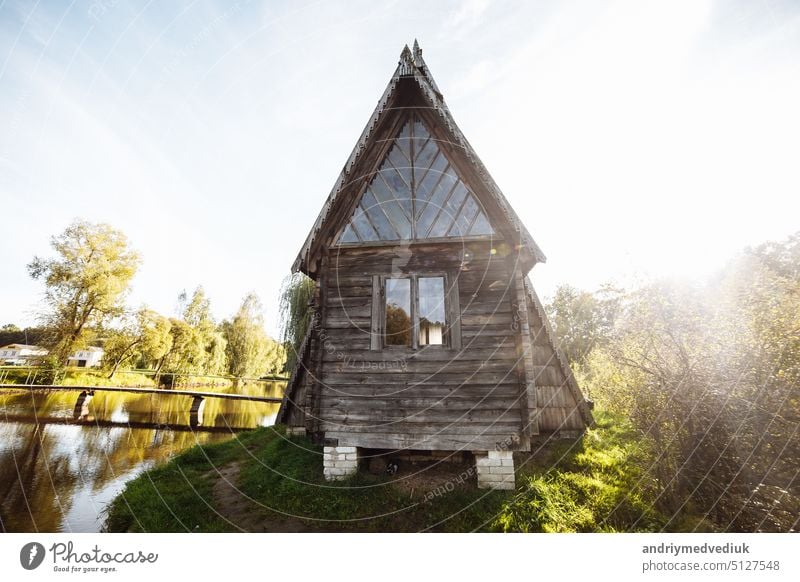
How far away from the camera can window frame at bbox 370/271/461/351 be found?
5.38m

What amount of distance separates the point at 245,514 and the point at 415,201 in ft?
20.9

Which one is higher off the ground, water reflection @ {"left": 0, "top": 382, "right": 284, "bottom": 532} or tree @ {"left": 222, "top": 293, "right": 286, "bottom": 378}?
A: tree @ {"left": 222, "top": 293, "right": 286, "bottom": 378}

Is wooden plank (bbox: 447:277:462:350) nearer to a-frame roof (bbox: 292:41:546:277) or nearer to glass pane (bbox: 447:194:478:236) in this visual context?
glass pane (bbox: 447:194:478:236)

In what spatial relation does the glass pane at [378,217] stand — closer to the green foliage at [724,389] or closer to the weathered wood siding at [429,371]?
the weathered wood siding at [429,371]

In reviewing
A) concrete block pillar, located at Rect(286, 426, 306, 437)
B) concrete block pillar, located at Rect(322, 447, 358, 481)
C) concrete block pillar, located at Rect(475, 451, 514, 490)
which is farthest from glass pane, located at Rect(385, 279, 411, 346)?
concrete block pillar, located at Rect(286, 426, 306, 437)

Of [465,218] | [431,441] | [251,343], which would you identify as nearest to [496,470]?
[431,441]

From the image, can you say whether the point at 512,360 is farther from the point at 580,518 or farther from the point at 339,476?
the point at 339,476

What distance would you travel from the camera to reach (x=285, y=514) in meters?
4.75

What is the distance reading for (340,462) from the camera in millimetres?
5277

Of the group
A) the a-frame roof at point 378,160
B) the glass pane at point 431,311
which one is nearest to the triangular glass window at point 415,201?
the a-frame roof at point 378,160

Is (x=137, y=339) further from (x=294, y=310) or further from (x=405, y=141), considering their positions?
(x=405, y=141)

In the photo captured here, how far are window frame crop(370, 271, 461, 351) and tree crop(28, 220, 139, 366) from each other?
303 inches

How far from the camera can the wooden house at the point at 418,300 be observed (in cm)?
512
